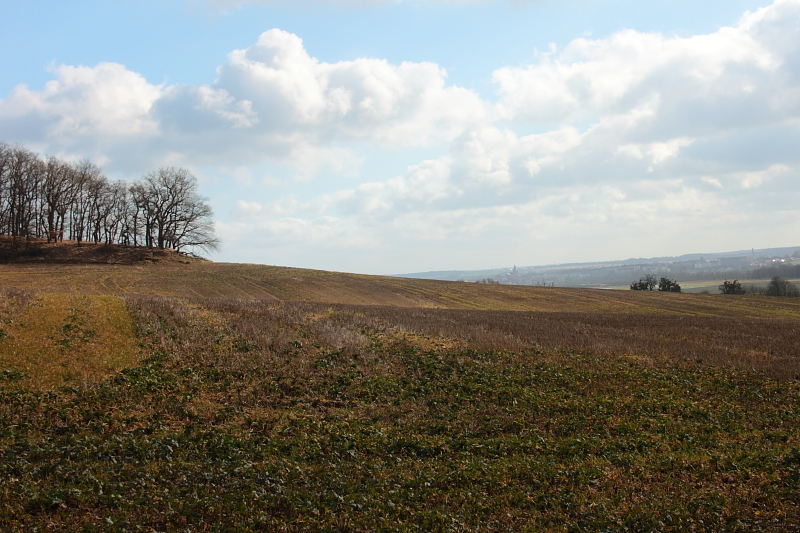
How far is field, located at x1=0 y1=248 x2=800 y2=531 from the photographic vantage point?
7934 mm

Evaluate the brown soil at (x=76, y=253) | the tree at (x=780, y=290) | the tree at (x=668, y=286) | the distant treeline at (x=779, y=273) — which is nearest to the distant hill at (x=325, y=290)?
the brown soil at (x=76, y=253)

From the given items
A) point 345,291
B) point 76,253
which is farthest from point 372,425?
point 76,253

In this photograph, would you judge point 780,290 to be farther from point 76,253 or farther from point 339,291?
point 76,253

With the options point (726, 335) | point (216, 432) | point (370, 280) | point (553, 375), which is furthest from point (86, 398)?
point (370, 280)

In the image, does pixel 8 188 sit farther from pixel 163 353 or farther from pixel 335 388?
pixel 335 388

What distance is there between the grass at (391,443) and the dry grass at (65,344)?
0.73 metres

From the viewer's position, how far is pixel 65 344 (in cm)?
1576

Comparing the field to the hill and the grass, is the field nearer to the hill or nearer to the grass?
the grass

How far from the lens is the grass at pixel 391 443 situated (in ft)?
25.7

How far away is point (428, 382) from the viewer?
15.9m

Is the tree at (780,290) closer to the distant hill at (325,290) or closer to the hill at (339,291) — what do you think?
the distant hill at (325,290)

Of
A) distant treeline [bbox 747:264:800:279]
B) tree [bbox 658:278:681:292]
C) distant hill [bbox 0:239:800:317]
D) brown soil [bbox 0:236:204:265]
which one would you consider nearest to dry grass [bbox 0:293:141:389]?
distant hill [bbox 0:239:800:317]

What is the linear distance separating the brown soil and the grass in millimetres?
60516

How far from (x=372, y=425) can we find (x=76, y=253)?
246 feet
